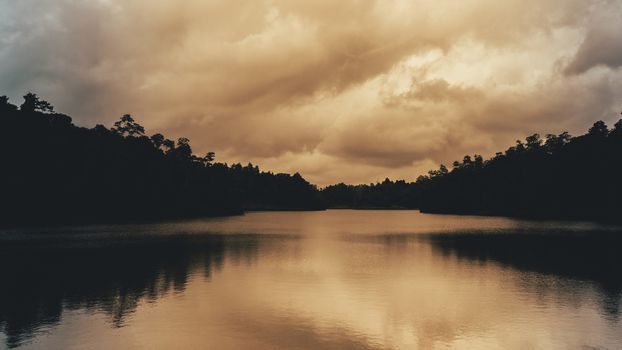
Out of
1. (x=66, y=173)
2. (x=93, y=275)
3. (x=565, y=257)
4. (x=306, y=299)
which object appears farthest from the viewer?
(x=66, y=173)

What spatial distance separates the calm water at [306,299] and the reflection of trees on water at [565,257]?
0.96ft

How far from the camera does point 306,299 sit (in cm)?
3897

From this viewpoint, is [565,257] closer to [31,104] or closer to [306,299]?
[306,299]

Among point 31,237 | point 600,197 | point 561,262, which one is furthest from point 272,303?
point 600,197

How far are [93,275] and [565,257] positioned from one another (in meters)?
57.8

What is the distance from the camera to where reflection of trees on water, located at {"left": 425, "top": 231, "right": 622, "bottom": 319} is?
1746 inches

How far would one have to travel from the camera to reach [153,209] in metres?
188

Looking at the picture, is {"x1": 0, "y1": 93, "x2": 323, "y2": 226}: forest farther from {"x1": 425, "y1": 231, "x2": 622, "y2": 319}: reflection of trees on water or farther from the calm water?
{"x1": 425, "y1": 231, "x2": 622, "y2": 319}: reflection of trees on water

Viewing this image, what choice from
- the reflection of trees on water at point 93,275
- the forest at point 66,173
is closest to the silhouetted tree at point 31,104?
the forest at point 66,173

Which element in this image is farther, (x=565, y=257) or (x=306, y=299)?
(x=565, y=257)

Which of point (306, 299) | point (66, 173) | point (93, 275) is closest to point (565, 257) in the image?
point (306, 299)

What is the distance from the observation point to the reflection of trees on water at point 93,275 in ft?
111

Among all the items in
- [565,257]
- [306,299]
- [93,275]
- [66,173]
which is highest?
[66,173]

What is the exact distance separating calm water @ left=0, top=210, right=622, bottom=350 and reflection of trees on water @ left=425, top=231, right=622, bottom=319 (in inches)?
11.5
